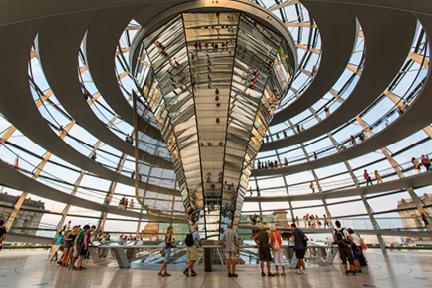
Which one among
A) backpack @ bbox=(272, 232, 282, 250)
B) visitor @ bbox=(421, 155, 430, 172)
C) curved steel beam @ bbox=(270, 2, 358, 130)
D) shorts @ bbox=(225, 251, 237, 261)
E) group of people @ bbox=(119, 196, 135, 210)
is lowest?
shorts @ bbox=(225, 251, 237, 261)

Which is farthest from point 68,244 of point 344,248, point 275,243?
point 344,248

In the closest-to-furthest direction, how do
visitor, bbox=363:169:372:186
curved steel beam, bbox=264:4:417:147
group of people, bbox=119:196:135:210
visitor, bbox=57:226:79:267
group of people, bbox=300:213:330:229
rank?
1. visitor, bbox=57:226:79:267
2. curved steel beam, bbox=264:4:417:147
3. visitor, bbox=363:169:372:186
4. group of people, bbox=119:196:135:210
5. group of people, bbox=300:213:330:229

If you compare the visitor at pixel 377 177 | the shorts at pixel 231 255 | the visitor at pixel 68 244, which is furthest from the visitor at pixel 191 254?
the visitor at pixel 377 177

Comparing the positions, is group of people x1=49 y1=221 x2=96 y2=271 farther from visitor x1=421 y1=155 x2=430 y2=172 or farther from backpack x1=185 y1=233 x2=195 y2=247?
visitor x1=421 y1=155 x2=430 y2=172

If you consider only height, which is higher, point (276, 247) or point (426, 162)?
point (426, 162)

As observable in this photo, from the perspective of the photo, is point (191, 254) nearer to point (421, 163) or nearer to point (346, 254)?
point (346, 254)

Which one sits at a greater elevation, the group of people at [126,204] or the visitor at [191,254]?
the group of people at [126,204]

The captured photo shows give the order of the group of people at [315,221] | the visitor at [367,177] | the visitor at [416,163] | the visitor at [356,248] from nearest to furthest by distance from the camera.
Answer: the visitor at [356,248] → the visitor at [416,163] → the visitor at [367,177] → the group of people at [315,221]

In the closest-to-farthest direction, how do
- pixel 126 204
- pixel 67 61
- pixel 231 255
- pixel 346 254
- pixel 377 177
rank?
pixel 346 254 < pixel 231 255 < pixel 67 61 < pixel 377 177 < pixel 126 204

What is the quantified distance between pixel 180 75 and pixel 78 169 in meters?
15.9

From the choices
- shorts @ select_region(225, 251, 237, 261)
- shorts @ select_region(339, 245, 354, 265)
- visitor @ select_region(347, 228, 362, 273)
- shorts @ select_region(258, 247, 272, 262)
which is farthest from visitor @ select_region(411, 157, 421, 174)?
shorts @ select_region(225, 251, 237, 261)

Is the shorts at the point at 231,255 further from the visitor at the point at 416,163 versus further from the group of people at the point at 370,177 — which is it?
the group of people at the point at 370,177

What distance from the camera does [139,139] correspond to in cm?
1281

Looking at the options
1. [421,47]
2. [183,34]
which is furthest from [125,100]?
[421,47]
